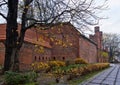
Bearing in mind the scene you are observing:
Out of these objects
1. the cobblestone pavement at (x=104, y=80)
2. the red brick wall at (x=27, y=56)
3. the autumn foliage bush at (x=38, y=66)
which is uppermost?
the red brick wall at (x=27, y=56)

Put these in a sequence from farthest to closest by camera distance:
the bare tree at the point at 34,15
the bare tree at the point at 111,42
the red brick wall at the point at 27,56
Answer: the bare tree at the point at 111,42 → the red brick wall at the point at 27,56 → the bare tree at the point at 34,15

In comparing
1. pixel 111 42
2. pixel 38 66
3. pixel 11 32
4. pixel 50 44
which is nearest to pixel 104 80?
pixel 38 66

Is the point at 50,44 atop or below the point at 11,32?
atop

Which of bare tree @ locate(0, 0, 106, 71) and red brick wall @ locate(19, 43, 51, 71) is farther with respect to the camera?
red brick wall @ locate(19, 43, 51, 71)

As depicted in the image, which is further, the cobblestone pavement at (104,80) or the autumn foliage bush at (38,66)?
the autumn foliage bush at (38,66)

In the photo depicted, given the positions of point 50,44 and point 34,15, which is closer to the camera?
point 34,15

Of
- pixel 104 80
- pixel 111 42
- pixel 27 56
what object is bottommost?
pixel 104 80

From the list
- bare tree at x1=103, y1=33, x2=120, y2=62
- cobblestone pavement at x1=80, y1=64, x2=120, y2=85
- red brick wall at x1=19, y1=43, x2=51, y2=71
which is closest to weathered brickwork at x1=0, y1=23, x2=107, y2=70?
red brick wall at x1=19, y1=43, x2=51, y2=71

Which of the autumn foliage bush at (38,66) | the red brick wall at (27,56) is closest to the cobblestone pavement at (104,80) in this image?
the autumn foliage bush at (38,66)

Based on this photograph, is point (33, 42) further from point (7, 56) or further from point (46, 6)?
point (46, 6)

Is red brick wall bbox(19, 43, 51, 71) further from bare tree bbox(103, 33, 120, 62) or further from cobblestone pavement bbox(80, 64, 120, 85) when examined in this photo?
bare tree bbox(103, 33, 120, 62)

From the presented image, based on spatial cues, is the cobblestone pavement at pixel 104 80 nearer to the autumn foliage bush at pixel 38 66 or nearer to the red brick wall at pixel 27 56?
the autumn foliage bush at pixel 38 66

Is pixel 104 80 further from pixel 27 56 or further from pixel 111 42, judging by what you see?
pixel 111 42

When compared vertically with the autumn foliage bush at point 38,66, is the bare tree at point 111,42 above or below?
above
